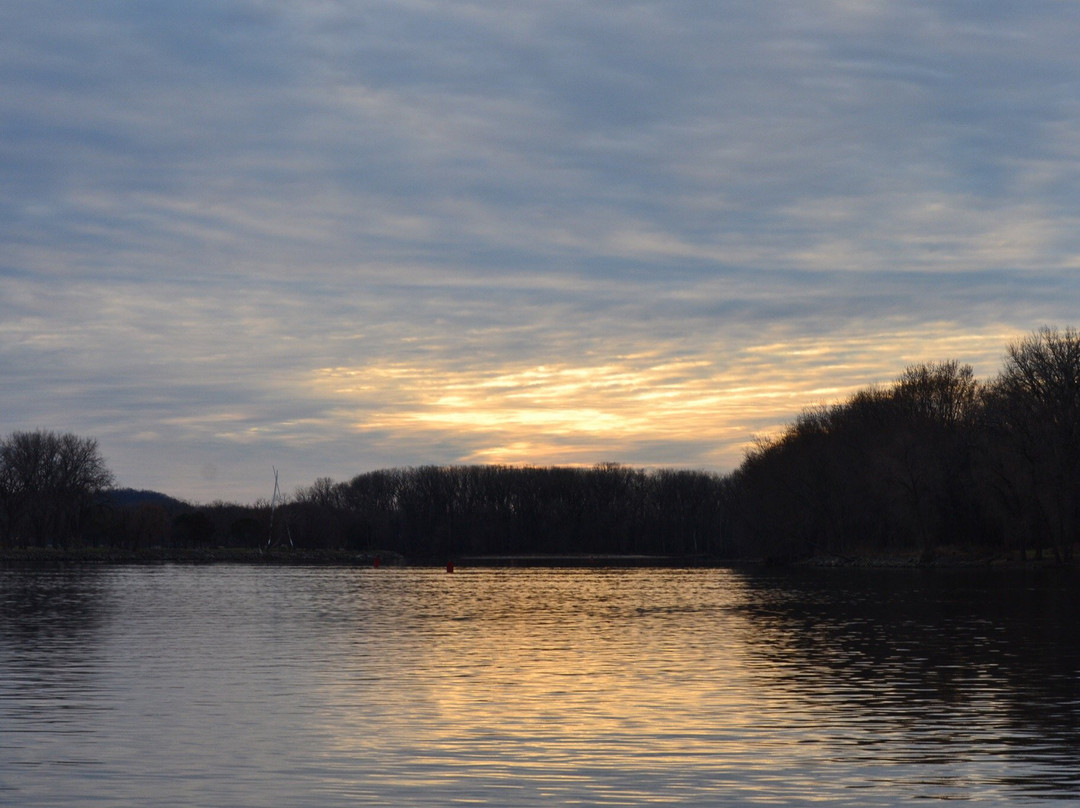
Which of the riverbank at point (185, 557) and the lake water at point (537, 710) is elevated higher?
the lake water at point (537, 710)

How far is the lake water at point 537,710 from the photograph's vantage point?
1388 centimetres

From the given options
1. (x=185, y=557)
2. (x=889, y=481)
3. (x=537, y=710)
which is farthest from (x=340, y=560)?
(x=537, y=710)

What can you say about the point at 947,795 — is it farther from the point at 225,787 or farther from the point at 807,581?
the point at 807,581

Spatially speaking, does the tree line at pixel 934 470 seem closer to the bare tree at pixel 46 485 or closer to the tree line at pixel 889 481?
the tree line at pixel 889 481

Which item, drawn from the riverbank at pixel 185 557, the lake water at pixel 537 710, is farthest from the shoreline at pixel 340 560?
the lake water at pixel 537 710

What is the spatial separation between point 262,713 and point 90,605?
32.8 metres

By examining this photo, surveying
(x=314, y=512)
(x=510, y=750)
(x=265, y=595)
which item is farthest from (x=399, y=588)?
(x=314, y=512)

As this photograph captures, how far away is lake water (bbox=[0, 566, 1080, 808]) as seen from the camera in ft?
45.5

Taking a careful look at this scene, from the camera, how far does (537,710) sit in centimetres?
2009

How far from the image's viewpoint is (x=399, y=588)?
229ft

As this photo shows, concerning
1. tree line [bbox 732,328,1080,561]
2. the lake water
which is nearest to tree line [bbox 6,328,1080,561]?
tree line [bbox 732,328,1080,561]

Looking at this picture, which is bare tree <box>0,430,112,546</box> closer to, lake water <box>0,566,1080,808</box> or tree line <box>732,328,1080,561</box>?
tree line <box>732,328,1080,561</box>

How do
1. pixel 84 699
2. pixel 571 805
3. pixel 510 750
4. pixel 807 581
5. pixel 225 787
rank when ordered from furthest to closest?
pixel 807 581
pixel 84 699
pixel 510 750
pixel 225 787
pixel 571 805

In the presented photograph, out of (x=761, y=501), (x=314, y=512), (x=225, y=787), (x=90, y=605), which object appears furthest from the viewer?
(x=314, y=512)
